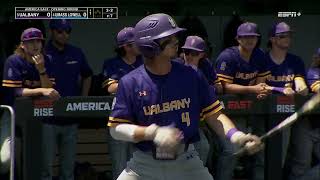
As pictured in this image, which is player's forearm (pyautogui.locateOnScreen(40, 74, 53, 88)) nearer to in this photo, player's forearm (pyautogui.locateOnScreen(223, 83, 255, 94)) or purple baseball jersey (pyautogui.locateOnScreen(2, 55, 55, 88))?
purple baseball jersey (pyautogui.locateOnScreen(2, 55, 55, 88))

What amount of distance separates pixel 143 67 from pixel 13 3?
3.27 metres

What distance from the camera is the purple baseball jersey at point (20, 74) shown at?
554 centimetres

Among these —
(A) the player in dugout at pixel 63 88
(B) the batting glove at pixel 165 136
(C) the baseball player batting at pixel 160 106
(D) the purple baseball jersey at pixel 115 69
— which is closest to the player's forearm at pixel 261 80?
(D) the purple baseball jersey at pixel 115 69

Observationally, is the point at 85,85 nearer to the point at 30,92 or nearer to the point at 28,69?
the point at 28,69

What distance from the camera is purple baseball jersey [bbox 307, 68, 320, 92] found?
6.00 meters

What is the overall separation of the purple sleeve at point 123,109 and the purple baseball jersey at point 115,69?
1836 mm

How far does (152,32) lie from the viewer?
12.6 feet

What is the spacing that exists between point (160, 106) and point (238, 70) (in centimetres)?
210

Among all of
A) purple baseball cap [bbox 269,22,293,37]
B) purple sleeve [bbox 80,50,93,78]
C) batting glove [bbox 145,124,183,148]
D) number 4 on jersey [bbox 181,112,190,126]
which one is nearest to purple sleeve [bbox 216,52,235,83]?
purple baseball cap [bbox 269,22,293,37]

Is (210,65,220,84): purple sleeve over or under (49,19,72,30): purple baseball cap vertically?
under

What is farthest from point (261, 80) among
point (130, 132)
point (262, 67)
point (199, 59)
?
point (130, 132)

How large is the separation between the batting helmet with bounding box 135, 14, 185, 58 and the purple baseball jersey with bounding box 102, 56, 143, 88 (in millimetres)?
1885

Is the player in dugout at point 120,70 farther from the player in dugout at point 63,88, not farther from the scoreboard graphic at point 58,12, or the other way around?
the scoreboard graphic at point 58,12

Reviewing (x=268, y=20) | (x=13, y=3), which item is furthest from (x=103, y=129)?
(x=268, y=20)
